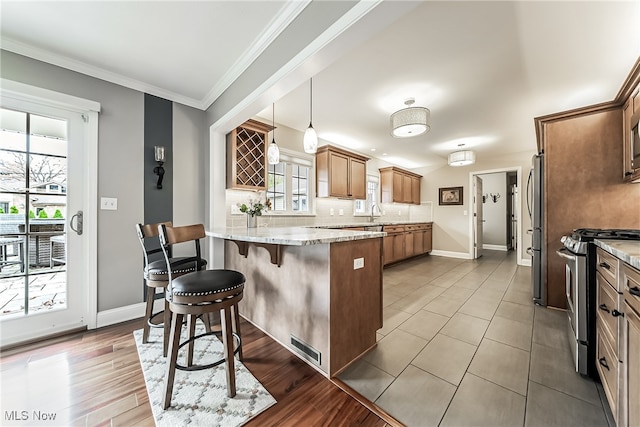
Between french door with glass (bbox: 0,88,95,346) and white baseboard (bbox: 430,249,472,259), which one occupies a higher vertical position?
french door with glass (bbox: 0,88,95,346)

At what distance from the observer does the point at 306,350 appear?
1.70 metres

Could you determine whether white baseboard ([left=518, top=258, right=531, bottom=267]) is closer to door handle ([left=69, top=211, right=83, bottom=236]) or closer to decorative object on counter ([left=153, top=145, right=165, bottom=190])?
decorative object on counter ([left=153, top=145, right=165, bottom=190])

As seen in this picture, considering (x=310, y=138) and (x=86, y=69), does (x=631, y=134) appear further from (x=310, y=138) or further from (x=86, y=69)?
(x=86, y=69)

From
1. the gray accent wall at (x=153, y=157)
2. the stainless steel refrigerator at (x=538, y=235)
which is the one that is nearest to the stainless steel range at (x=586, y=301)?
the stainless steel refrigerator at (x=538, y=235)

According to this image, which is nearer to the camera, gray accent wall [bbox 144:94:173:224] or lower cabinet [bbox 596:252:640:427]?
lower cabinet [bbox 596:252:640:427]

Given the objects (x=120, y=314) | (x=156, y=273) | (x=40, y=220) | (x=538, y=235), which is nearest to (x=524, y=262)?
(x=538, y=235)

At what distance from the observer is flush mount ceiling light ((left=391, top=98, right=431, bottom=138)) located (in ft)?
8.70

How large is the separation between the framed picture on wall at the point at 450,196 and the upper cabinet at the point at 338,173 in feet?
9.57

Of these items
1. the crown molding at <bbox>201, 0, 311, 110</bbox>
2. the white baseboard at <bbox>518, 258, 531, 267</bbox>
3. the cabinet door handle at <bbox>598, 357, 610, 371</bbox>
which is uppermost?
the crown molding at <bbox>201, 0, 311, 110</bbox>

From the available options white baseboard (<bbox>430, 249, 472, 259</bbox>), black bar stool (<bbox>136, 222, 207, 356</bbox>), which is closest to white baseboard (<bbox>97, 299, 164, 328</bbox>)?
black bar stool (<bbox>136, 222, 207, 356</bbox>)

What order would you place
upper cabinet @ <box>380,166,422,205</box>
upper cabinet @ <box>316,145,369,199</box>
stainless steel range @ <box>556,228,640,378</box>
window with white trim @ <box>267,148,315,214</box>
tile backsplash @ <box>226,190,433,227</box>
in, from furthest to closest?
upper cabinet @ <box>380,166,422,205</box>
upper cabinet @ <box>316,145,369,199</box>
window with white trim @ <box>267,148,315,214</box>
tile backsplash @ <box>226,190,433,227</box>
stainless steel range @ <box>556,228,640,378</box>

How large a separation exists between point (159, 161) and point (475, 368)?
338 cm

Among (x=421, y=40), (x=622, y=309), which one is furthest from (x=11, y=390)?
(x=421, y=40)

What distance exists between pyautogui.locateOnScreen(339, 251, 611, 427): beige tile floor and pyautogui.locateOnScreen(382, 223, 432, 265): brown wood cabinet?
165cm
